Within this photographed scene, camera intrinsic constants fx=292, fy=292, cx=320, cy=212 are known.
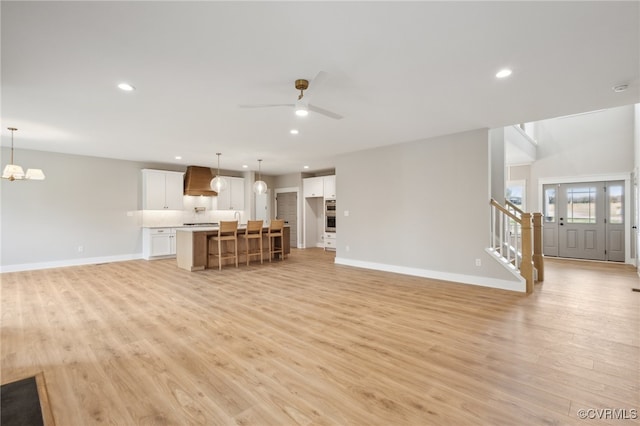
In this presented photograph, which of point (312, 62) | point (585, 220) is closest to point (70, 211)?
point (312, 62)

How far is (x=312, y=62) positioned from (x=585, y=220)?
8408 mm

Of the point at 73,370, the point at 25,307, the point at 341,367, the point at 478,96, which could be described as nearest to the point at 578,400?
the point at 341,367

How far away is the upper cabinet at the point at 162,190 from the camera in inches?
302

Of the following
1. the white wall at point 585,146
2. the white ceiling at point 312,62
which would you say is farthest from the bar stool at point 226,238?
the white wall at point 585,146

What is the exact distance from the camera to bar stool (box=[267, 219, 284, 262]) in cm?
731

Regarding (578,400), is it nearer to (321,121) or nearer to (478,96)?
(478,96)

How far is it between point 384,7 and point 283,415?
2.66 meters

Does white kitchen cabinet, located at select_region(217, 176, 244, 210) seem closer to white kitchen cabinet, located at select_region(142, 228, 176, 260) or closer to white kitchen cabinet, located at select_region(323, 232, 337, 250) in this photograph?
white kitchen cabinet, located at select_region(142, 228, 176, 260)

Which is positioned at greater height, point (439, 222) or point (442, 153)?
point (442, 153)

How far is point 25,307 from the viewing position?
3.75 meters

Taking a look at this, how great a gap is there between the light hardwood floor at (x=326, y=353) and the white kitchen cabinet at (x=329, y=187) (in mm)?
4824

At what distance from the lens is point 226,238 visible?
635 centimetres

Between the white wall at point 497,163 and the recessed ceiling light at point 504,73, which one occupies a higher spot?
the recessed ceiling light at point 504,73

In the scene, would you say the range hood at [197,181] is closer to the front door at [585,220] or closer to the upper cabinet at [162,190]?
the upper cabinet at [162,190]
